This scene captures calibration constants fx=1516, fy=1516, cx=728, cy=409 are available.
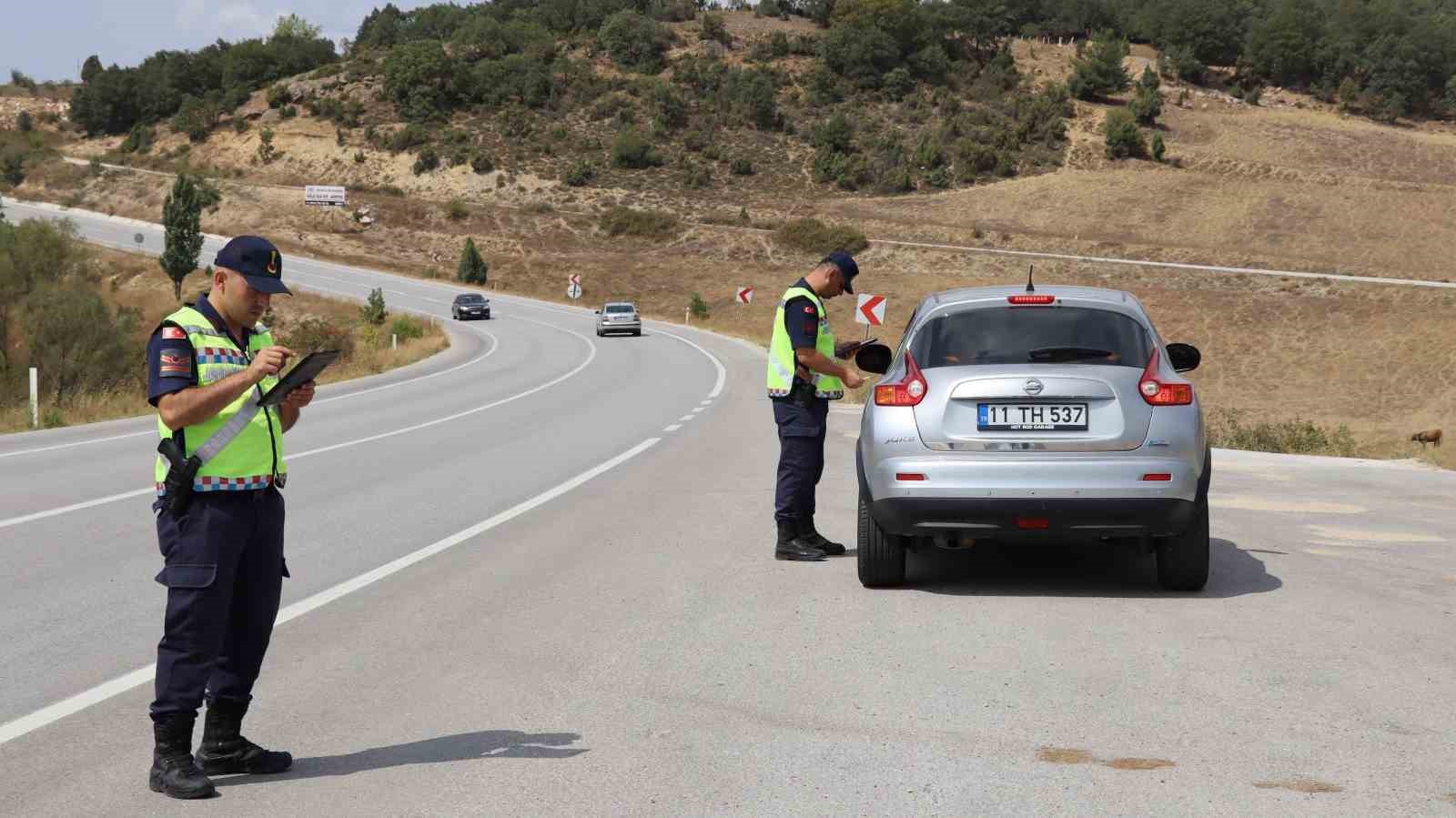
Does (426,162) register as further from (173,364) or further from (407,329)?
(173,364)

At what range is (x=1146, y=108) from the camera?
108 meters

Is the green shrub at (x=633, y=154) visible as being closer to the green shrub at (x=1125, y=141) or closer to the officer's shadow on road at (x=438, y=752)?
the green shrub at (x=1125, y=141)

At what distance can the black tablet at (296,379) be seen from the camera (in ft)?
16.1

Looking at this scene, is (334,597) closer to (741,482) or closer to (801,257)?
(741,482)

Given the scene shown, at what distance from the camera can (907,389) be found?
8.20 meters

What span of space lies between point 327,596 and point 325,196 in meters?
93.5

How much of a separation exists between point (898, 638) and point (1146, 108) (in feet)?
354

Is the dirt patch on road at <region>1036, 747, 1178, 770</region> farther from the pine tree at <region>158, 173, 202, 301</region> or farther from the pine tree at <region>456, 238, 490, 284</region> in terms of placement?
the pine tree at <region>456, 238, 490, 284</region>

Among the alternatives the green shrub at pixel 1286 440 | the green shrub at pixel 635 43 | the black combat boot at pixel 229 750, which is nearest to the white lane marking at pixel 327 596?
the black combat boot at pixel 229 750

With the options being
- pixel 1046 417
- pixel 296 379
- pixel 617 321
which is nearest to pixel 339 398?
pixel 1046 417

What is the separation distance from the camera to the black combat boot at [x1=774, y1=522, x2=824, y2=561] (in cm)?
955

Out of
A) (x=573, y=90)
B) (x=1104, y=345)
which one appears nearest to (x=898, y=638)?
(x=1104, y=345)

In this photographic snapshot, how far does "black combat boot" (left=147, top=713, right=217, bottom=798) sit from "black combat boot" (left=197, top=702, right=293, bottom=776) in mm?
148

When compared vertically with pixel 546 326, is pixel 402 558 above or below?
above
